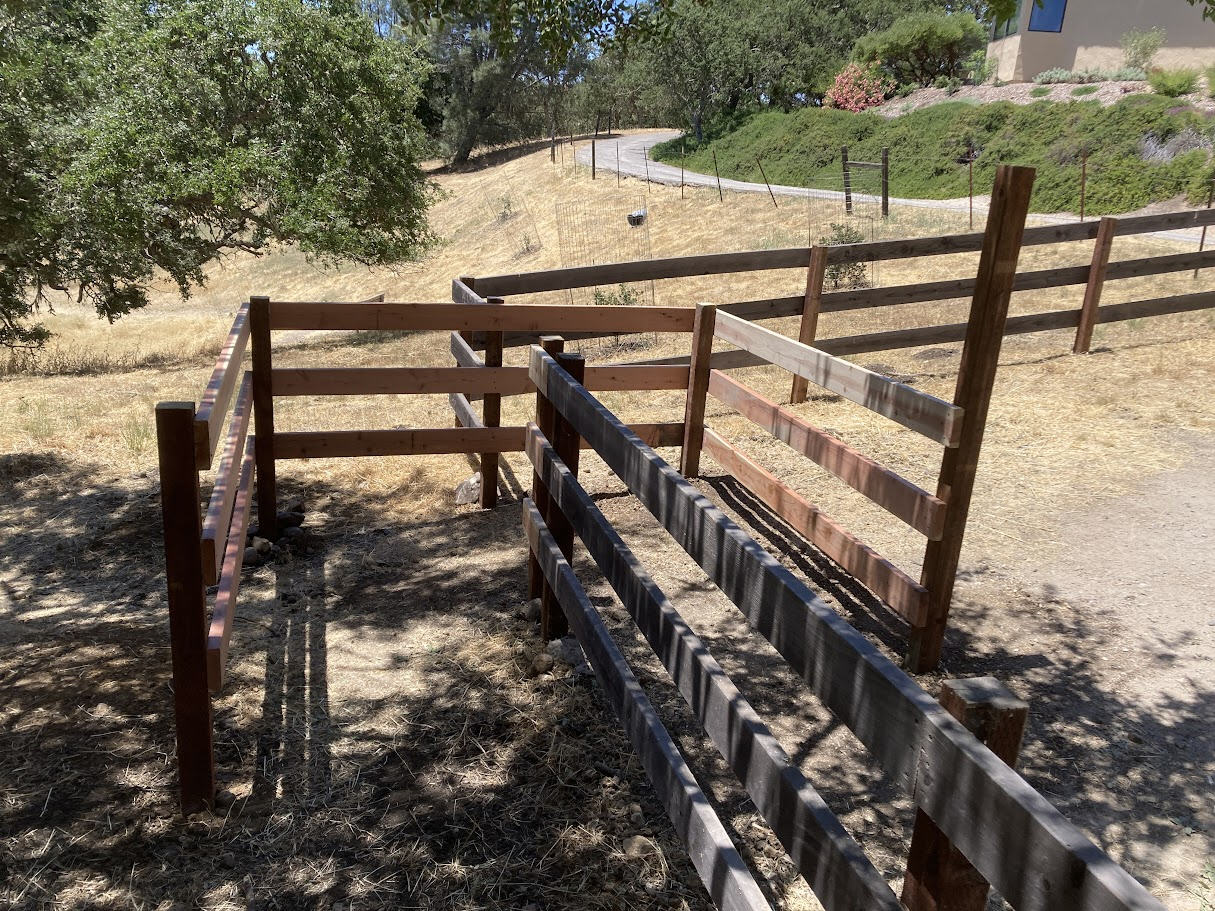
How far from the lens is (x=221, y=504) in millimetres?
3184

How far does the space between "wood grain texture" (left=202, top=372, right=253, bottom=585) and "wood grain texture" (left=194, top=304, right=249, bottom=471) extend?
19cm

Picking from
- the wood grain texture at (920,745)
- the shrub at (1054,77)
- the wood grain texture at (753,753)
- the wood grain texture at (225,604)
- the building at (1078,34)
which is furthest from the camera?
the shrub at (1054,77)

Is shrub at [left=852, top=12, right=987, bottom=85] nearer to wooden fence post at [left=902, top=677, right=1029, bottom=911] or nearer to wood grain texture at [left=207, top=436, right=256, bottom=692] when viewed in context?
wood grain texture at [left=207, top=436, right=256, bottom=692]

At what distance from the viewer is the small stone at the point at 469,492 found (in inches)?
254

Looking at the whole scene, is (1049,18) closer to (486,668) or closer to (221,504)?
(486,668)

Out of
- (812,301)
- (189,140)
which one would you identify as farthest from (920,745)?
(189,140)

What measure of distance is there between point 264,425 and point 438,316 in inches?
48.5

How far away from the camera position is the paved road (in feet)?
68.2

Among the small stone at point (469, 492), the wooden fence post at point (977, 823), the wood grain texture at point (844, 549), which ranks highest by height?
the wooden fence post at point (977, 823)

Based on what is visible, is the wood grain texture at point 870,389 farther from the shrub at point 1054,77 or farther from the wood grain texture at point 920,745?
the shrub at point 1054,77

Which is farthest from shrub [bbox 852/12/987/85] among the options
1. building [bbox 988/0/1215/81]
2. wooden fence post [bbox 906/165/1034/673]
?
wooden fence post [bbox 906/165/1034/673]

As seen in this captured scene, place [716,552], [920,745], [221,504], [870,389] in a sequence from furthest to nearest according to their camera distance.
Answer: [870,389], [221,504], [716,552], [920,745]

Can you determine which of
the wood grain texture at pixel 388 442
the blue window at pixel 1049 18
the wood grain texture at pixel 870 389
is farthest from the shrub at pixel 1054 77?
the wood grain texture at pixel 388 442

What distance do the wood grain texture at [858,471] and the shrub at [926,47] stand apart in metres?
38.0
